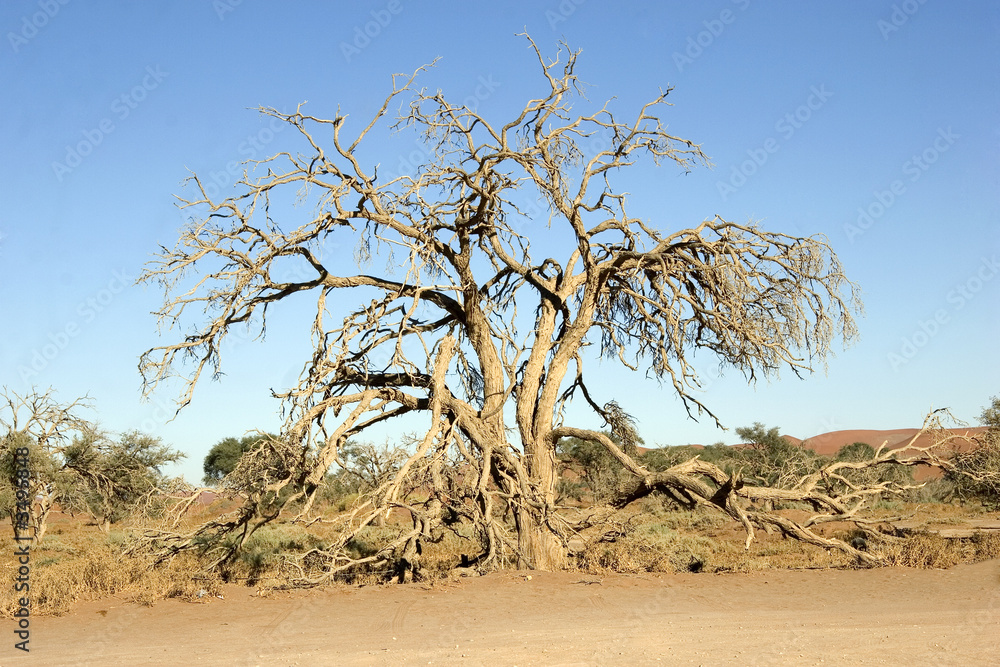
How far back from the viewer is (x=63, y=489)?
21.8 metres

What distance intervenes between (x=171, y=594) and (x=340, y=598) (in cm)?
236

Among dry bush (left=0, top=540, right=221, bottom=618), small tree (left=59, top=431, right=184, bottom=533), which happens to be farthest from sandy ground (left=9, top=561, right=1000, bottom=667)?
small tree (left=59, top=431, right=184, bottom=533)

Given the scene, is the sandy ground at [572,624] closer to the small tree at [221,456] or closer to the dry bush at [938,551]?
the dry bush at [938,551]

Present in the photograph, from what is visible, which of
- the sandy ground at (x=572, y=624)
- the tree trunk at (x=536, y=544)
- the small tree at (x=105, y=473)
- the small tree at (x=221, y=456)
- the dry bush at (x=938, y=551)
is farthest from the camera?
the small tree at (x=221, y=456)

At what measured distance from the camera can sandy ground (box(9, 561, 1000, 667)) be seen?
728cm

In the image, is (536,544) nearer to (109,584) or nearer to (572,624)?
(572,624)

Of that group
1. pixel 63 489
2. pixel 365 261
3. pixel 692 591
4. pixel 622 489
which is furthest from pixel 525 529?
pixel 63 489

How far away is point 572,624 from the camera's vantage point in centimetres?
878

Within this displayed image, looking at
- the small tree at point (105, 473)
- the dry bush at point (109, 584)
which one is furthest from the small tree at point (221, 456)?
the dry bush at point (109, 584)

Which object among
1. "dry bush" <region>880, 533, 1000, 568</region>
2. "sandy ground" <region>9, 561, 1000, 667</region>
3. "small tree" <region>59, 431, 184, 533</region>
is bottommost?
"sandy ground" <region>9, 561, 1000, 667</region>

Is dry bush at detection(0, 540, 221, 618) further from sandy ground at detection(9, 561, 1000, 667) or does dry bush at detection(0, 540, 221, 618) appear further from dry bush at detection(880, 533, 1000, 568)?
dry bush at detection(880, 533, 1000, 568)

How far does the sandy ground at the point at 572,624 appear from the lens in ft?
23.9

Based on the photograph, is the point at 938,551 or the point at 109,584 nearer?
the point at 109,584

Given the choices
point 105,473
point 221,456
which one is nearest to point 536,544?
point 105,473
